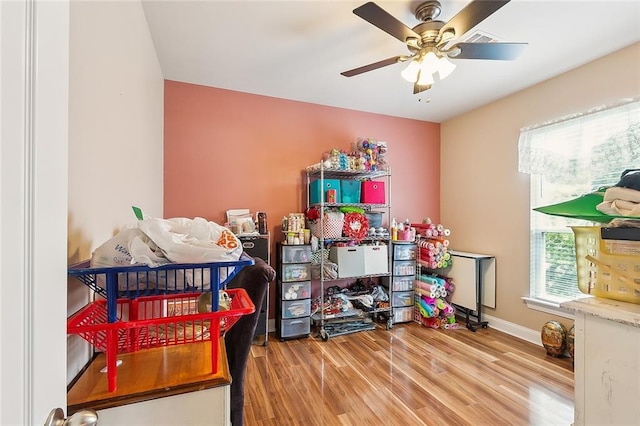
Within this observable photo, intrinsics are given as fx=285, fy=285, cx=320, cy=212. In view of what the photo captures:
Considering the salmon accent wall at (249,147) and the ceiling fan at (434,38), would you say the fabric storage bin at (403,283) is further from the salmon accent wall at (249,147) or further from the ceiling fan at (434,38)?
the ceiling fan at (434,38)

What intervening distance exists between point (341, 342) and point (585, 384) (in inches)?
73.1

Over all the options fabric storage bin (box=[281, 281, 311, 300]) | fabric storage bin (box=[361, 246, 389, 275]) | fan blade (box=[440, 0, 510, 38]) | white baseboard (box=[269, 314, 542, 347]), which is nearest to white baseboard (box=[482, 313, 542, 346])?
white baseboard (box=[269, 314, 542, 347])

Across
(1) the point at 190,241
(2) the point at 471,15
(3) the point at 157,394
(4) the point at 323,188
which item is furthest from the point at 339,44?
(3) the point at 157,394

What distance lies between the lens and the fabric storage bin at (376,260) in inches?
121

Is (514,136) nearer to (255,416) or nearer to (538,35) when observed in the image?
(538,35)

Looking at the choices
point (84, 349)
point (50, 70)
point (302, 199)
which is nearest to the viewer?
point (50, 70)

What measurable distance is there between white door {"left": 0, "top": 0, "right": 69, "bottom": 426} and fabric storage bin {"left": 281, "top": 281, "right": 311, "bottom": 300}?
7.53ft

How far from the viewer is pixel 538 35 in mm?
2021

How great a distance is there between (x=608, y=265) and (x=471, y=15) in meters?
1.39

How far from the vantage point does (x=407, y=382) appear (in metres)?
2.08

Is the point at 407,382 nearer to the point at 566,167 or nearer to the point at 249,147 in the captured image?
the point at 566,167

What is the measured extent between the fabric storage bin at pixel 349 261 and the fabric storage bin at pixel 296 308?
0.45m

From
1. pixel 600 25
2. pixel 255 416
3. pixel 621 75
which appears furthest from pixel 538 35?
pixel 255 416

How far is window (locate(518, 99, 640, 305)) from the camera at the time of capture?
7.10ft
